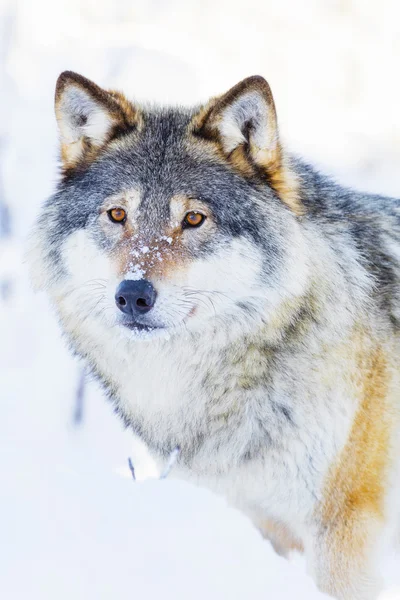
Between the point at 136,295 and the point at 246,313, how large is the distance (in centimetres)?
55

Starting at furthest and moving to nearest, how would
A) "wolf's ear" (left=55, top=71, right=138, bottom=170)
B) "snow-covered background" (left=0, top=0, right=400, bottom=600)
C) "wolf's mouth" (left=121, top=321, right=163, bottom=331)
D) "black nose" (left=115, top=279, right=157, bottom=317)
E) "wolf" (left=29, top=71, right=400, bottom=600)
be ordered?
"wolf's ear" (left=55, top=71, right=138, bottom=170) → "wolf" (left=29, top=71, right=400, bottom=600) → "wolf's mouth" (left=121, top=321, right=163, bottom=331) → "black nose" (left=115, top=279, right=157, bottom=317) → "snow-covered background" (left=0, top=0, right=400, bottom=600)

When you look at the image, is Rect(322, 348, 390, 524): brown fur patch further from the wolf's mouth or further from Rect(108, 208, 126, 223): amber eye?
Rect(108, 208, 126, 223): amber eye

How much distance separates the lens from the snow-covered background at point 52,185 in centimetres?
194

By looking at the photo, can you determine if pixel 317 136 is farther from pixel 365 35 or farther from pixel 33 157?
pixel 33 157

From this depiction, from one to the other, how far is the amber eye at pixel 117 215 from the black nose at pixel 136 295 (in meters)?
0.37

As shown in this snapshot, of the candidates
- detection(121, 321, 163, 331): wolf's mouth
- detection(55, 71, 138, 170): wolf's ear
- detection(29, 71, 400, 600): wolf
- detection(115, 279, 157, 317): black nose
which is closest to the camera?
detection(115, 279, 157, 317): black nose

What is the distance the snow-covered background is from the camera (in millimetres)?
1937

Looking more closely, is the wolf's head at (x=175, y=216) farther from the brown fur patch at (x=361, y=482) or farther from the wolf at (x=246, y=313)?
the brown fur patch at (x=361, y=482)

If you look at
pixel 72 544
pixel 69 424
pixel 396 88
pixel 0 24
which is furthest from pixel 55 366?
pixel 396 88

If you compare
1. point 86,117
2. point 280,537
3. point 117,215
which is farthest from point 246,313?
point 280,537

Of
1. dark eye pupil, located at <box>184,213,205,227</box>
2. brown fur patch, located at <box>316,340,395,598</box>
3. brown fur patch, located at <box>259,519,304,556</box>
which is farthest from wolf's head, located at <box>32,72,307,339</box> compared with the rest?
brown fur patch, located at <box>259,519,304,556</box>

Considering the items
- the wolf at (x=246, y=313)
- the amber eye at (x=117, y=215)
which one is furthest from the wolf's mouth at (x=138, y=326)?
the amber eye at (x=117, y=215)

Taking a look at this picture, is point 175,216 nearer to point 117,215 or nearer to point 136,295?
point 117,215

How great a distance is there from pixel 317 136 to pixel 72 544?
10039 mm
